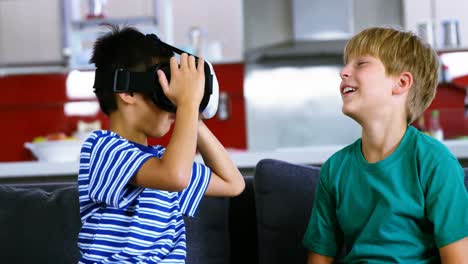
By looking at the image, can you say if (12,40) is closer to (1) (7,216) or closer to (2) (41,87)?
(2) (41,87)

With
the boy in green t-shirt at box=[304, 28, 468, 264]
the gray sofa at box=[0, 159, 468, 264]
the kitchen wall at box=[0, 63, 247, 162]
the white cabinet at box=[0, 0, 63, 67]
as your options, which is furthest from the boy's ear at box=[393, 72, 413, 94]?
the white cabinet at box=[0, 0, 63, 67]

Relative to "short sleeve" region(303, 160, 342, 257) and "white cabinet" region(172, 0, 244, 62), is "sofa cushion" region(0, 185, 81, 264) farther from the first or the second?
Result: "white cabinet" region(172, 0, 244, 62)

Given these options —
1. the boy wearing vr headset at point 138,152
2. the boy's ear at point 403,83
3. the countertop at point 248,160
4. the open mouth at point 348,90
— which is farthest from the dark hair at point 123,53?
the countertop at point 248,160

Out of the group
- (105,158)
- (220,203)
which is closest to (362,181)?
(220,203)

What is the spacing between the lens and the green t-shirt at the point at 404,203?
141cm

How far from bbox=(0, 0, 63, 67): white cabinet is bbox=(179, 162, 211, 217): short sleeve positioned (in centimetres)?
385

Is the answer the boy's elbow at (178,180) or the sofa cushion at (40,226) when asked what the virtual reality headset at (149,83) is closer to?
the boy's elbow at (178,180)

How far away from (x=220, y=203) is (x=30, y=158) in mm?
3725

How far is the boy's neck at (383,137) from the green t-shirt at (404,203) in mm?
21

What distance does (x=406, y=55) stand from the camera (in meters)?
1.55

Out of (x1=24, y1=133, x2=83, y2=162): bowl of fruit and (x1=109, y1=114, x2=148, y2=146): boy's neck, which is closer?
(x1=109, y1=114, x2=148, y2=146): boy's neck

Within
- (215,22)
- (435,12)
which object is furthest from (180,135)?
(435,12)

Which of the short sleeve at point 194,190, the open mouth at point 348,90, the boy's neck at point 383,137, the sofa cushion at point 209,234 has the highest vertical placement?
the open mouth at point 348,90

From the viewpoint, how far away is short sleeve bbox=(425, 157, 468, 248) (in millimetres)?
1393
